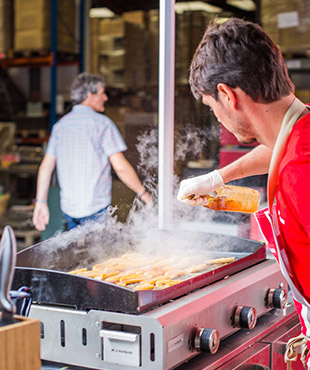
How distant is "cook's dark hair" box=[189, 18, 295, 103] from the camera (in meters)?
1.20

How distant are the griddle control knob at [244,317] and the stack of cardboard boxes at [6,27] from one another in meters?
5.16

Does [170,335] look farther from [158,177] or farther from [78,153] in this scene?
[78,153]

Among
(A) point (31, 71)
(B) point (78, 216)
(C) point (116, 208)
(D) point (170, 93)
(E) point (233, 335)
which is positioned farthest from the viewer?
(A) point (31, 71)

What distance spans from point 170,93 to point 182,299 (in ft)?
2.36

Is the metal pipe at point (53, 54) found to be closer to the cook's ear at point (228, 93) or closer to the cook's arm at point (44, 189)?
the cook's arm at point (44, 189)

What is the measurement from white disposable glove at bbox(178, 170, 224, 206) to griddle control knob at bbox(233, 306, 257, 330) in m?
0.31

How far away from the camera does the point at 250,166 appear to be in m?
1.68

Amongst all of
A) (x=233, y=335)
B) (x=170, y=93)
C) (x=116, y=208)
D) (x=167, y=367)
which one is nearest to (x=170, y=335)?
(x=167, y=367)

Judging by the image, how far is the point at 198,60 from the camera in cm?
129

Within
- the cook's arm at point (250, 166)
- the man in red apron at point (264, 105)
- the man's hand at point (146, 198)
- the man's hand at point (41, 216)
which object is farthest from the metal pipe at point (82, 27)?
the man in red apron at point (264, 105)

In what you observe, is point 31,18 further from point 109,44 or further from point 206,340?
point 206,340

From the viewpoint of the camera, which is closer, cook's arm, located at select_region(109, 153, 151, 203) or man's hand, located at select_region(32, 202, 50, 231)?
cook's arm, located at select_region(109, 153, 151, 203)

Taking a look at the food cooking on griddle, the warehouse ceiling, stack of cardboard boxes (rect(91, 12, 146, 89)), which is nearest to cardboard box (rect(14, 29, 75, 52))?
stack of cardboard boxes (rect(91, 12, 146, 89))

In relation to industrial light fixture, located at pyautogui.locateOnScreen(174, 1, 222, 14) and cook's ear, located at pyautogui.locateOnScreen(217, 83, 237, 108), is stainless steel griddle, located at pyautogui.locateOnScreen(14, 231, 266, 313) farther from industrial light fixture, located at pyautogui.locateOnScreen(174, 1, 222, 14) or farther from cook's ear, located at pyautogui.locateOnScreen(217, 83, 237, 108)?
industrial light fixture, located at pyautogui.locateOnScreen(174, 1, 222, 14)
